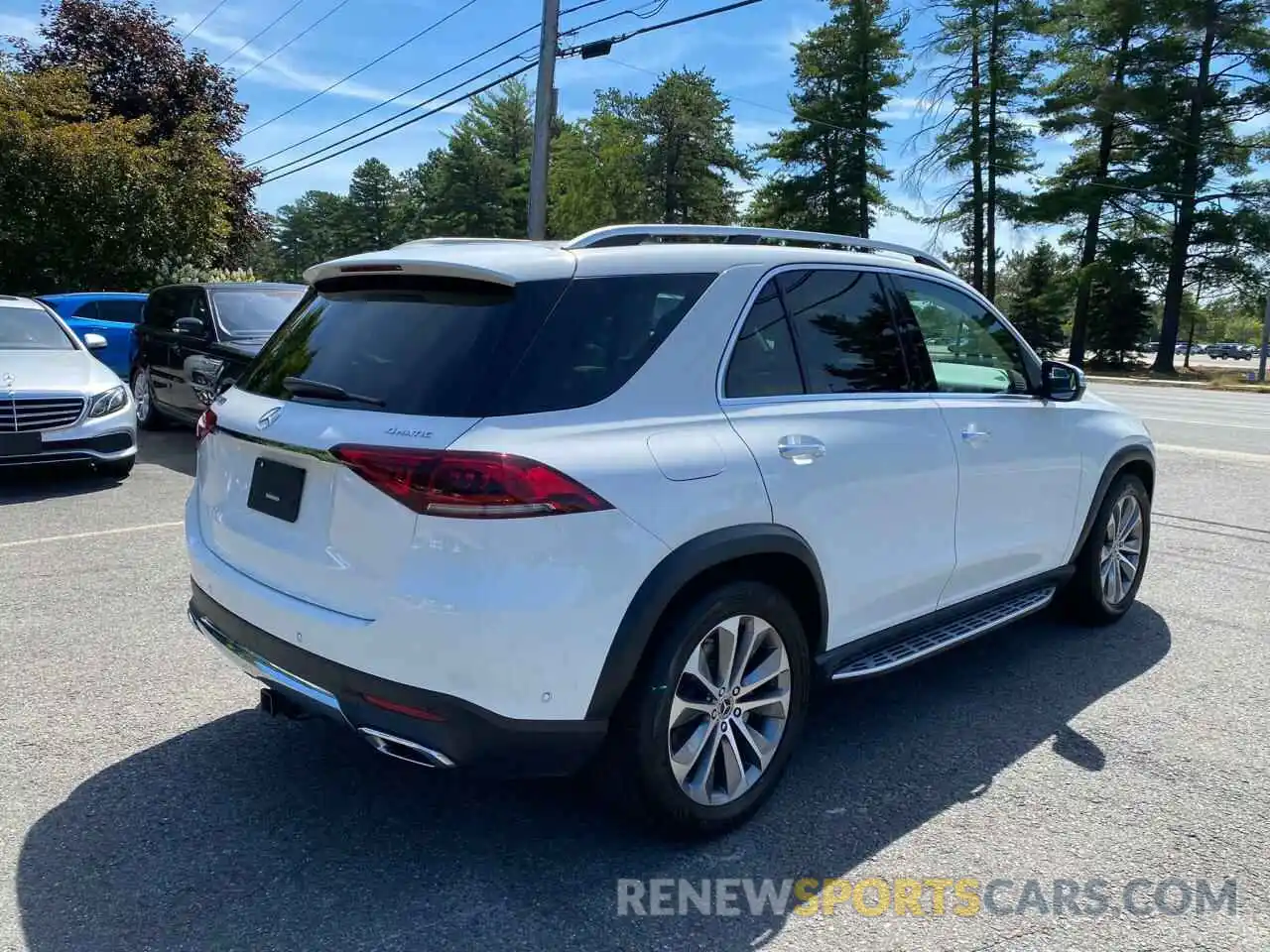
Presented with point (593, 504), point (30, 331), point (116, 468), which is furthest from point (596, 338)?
point (30, 331)

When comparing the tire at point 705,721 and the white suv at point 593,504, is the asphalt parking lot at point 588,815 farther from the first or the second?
the white suv at point 593,504

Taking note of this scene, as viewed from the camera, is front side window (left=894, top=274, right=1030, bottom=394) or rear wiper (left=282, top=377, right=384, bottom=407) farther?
front side window (left=894, top=274, right=1030, bottom=394)

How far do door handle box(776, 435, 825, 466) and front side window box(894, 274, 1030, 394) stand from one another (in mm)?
1012

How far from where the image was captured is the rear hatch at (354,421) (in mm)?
2473

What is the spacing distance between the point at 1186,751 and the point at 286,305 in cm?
882

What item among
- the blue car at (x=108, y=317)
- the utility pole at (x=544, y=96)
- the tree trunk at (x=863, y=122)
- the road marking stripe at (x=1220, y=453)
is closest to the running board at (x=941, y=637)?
the road marking stripe at (x=1220, y=453)

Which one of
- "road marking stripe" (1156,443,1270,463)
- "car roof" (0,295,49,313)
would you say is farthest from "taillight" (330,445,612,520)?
"road marking stripe" (1156,443,1270,463)

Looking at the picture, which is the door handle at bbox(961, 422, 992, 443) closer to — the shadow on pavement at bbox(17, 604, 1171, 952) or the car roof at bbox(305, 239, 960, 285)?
the car roof at bbox(305, 239, 960, 285)

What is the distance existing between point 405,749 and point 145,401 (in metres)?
9.94

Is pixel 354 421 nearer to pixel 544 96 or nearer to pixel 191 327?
pixel 191 327

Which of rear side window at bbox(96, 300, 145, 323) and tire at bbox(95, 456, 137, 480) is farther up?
rear side window at bbox(96, 300, 145, 323)

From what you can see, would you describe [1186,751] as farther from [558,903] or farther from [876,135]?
[876,135]

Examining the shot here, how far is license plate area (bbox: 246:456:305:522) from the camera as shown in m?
2.71

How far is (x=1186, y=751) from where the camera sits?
3543 millimetres
